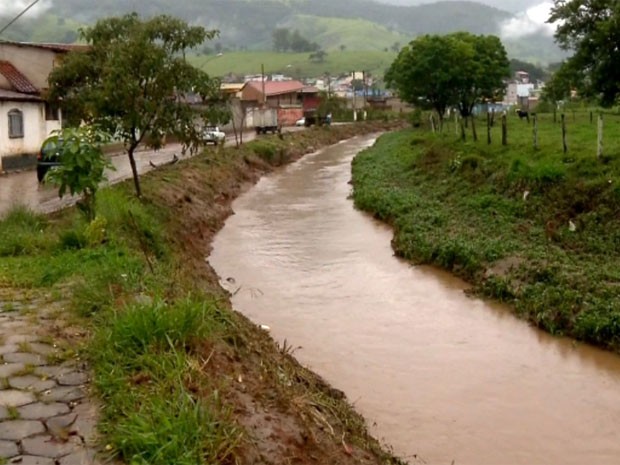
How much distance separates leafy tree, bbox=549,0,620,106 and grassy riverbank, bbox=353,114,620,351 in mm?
1583

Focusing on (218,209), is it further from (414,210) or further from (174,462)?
(174,462)

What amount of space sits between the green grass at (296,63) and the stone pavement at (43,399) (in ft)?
449

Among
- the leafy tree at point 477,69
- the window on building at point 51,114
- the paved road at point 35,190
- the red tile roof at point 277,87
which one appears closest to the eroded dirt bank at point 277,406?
the paved road at point 35,190

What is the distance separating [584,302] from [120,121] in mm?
10749

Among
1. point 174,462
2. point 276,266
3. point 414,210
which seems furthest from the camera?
point 414,210

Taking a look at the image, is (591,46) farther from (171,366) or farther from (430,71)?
(430,71)

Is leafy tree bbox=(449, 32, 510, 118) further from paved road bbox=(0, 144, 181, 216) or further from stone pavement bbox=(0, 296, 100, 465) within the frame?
stone pavement bbox=(0, 296, 100, 465)

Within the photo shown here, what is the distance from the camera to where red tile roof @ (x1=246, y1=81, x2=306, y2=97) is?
253 feet

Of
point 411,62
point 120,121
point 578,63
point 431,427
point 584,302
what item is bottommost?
point 431,427

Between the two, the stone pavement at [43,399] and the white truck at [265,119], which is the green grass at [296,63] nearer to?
the white truck at [265,119]

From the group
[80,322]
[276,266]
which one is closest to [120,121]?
[276,266]

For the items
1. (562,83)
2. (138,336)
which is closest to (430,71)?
(562,83)

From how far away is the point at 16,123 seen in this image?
91.6 ft

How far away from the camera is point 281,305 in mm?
13352
